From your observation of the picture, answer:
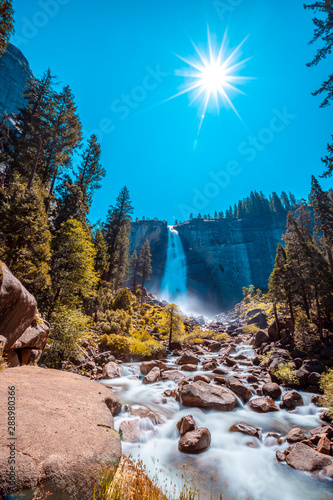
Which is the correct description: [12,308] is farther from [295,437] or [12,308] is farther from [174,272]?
[174,272]

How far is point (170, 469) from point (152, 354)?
15.5 metres

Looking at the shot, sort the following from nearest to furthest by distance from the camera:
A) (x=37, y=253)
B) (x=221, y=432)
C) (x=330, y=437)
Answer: (x=330, y=437)
(x=221, y=432)
(x=37, y=253)

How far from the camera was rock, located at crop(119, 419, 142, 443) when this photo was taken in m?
7.44

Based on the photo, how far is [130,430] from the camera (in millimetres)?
7770

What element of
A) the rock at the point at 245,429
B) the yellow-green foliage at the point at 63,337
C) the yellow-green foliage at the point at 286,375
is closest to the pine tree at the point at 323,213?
the yellow-green foliage at the point at 286,375

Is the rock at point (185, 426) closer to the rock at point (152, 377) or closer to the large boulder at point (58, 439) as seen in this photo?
the large boulder at point (58, 439)

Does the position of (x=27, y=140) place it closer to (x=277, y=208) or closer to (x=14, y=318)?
(x=14, y=318)

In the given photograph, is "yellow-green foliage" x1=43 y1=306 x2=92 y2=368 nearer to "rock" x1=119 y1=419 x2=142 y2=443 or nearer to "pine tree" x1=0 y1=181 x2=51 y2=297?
"pine tree" x1=0 y1=181 x2=51 y2=297

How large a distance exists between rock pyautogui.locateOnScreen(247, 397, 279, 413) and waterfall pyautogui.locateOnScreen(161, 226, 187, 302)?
2926 inches

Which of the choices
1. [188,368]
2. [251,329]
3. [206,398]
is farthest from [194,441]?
[251,329]

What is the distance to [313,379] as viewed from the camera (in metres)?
13.0

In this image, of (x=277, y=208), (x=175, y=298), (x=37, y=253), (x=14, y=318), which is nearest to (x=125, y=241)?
(x=37, y=253)

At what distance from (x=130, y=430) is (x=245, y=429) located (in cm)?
448

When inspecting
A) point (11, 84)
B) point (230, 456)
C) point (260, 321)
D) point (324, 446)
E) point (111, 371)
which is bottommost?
point (230, 456)
